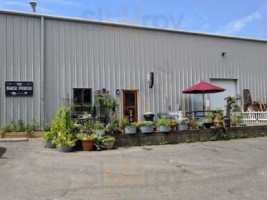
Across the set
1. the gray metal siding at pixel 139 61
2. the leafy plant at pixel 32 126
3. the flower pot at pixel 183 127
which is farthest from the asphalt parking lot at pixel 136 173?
the gray metal siding at pixel 139 61

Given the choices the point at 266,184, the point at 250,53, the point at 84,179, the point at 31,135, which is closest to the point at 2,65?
the point at 31,135

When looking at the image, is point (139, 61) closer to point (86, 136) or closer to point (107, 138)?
point (107, 138)

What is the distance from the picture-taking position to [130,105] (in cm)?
1870

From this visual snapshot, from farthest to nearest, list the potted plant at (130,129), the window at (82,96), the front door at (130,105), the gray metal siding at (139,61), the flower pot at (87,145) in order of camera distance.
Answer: the front door at (130,105)
the window at (82,96)
the gray metal siding at (139,61)
the potted plant at (130,129)
the flower pot at (87,145)

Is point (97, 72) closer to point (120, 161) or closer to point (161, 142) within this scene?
point (161, 142)

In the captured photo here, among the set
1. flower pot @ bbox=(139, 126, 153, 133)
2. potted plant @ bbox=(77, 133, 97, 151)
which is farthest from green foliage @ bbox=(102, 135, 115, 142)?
flower pot @ bbox=(139, 126, 153, 133)

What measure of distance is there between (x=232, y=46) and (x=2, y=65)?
14255 millimetres

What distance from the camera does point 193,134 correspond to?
14070 millimetres

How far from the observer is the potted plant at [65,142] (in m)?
11.4

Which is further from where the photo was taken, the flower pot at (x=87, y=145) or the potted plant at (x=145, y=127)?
the potted plant at (x=145, y=127)

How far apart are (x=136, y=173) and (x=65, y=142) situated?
13.5 ft

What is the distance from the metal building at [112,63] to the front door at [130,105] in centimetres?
6

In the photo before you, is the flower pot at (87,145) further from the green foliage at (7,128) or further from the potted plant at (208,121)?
the potted plant at (208,121)

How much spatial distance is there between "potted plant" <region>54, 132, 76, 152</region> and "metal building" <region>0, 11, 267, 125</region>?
497 cm
